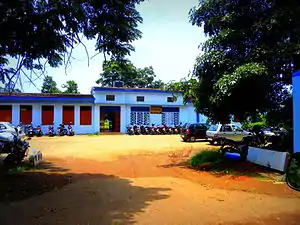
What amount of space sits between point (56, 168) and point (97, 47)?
16.8 ft

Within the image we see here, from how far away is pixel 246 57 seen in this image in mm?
11570

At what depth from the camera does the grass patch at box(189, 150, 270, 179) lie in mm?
10477

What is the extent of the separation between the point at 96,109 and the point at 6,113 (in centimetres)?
839

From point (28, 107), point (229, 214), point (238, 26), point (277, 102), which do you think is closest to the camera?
point (229, 214)

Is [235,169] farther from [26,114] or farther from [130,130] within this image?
[26,114]

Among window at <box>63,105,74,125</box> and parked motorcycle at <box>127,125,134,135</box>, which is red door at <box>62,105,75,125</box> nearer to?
window at <box>63,105,74,125</box>

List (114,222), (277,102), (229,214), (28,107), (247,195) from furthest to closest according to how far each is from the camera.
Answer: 1. (28,107)
2. (277,102)
3. (247,195)
4. (229,214)
5. (114,222)

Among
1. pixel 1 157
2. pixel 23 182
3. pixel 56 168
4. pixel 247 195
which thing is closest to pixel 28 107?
pixel 1 157

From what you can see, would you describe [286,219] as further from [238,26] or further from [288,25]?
[238,26]

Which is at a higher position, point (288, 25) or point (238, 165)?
point (288, 25)

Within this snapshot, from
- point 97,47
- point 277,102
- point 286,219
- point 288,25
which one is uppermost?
point 288,25

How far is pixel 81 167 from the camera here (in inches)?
464

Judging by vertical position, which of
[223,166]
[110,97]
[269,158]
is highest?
[110,97]

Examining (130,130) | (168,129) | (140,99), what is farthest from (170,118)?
(130,130)
